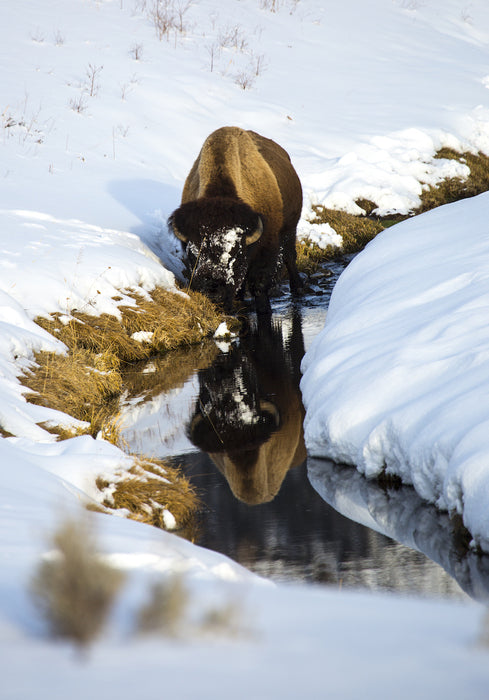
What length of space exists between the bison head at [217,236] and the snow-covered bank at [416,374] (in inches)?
90.3

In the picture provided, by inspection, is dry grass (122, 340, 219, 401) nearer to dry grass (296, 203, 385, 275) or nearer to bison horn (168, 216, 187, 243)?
bison horn (168, 216, 187, 243)

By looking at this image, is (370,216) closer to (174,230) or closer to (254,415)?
(174,230)

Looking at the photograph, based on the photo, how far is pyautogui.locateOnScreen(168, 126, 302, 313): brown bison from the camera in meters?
8.64

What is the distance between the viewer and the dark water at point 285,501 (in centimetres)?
337

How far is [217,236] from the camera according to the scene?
8.63m

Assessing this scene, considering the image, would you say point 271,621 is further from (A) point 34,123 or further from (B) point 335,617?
(A) point 34,123

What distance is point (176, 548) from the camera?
244 cm

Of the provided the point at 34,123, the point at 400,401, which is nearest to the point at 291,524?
the point at 400,401

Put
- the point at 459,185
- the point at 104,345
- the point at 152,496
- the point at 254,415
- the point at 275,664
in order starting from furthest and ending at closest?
1. the point at 459,185
2. the point at 104,345
3. the point at 254,415
4. the point at 152,496
5. the point at 275,664

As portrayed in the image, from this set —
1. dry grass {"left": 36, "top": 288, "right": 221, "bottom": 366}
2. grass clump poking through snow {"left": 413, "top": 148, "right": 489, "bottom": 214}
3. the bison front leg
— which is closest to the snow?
dry grass {"left": 36, "top": 288, "right": 221, "bottom": 366}

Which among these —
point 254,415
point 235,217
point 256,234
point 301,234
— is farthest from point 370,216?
point 254,415

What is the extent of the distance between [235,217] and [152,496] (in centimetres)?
509

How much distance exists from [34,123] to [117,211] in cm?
Answer: 452

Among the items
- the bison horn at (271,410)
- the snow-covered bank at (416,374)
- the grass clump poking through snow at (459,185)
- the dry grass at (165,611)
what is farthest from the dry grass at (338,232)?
the dry grass at (165,611)
